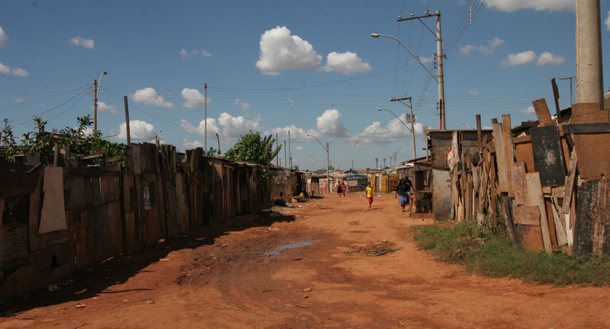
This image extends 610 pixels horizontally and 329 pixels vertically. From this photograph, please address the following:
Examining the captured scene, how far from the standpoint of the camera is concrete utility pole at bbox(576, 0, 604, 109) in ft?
27.6

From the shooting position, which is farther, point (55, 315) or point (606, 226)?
point (606, 226)

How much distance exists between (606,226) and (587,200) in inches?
18.2

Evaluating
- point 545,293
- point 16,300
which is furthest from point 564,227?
point 16,300

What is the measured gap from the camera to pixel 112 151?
574 inches

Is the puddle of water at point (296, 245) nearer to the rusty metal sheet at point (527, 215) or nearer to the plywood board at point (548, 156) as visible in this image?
the rusty metal sheet at point (527, 215)

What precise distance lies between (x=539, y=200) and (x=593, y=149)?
4.03ft

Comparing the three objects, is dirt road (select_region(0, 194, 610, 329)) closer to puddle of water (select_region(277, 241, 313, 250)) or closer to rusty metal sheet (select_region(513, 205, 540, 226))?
puddle of water (select_region(277, 241, 313, 250))

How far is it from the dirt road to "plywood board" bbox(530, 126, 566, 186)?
6.38 feet

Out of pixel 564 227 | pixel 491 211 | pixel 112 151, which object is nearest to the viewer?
pixel 564 227

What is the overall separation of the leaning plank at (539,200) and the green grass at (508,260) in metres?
0.23

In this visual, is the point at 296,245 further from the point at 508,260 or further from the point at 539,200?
the point at 539,200

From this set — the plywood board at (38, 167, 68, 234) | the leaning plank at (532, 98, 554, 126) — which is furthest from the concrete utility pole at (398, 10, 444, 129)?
the plywood board at (38, 167, 68, 234)

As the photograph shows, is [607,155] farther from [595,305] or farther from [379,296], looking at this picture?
[379,296]

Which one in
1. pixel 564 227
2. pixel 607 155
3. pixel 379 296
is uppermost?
pixel 607 155
